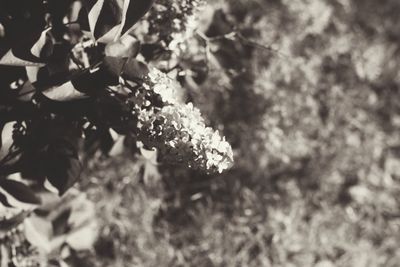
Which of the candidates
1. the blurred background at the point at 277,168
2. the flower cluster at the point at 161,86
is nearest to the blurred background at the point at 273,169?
the blurred background at the point at 277,168

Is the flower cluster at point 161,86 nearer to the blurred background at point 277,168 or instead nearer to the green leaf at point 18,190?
the blurred background at point 277,168

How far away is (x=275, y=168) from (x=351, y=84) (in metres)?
0.81

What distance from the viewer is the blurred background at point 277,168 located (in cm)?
207

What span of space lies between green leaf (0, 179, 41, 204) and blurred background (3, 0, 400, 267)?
1.52ft

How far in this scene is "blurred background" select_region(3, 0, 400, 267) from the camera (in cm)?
204

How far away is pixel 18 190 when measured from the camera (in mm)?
1371

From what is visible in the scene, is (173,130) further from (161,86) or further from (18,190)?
(18,190)

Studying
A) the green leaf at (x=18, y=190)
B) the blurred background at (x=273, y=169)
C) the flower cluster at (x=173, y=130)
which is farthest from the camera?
the blurred background at (x=273, y=169)

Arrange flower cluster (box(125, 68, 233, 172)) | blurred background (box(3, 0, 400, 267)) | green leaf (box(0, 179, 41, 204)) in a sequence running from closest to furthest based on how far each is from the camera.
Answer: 1. flower cluster (box(125, 68, 233, 172))
2. green leaf (box(0, 179, 41, 204))
3. blurred background (box(3, 0, 400, 267))

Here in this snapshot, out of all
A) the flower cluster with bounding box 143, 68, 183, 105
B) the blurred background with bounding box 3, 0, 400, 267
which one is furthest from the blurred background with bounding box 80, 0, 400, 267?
the flower cluster with bounding box 143, 68, 183, 105

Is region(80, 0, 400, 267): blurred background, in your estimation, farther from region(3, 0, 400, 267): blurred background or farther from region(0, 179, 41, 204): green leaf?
region(0, 179, 41, 204): green leaf

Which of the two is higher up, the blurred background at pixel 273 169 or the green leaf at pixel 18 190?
the green leaf at pixel 18 190

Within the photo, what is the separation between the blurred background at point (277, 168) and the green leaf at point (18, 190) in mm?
483

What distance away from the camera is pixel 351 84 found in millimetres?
2844
